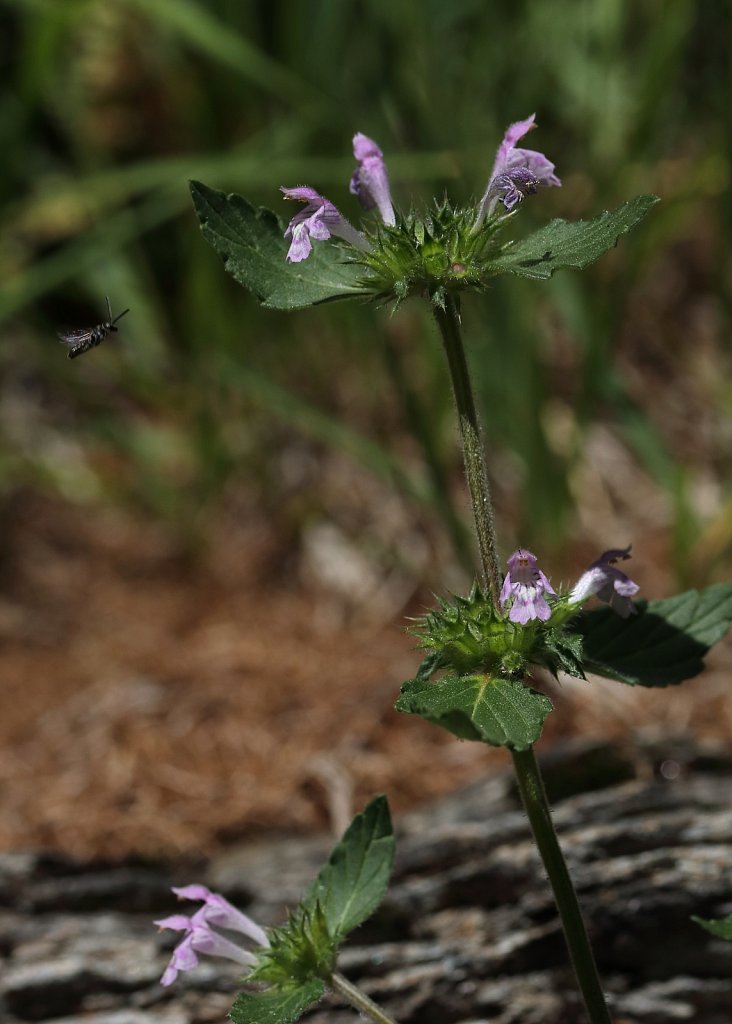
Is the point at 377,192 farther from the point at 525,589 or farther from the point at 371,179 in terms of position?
the point at 525,589

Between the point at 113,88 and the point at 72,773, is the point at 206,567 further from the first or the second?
the point at 113,88

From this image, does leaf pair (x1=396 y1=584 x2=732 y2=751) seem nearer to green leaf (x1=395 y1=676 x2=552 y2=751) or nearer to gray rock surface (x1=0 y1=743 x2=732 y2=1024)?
green leaf (x1=395 y1=676 x2=552 y2=751)

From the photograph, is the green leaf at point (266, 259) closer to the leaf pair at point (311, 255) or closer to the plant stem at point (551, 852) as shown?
the leaf pair at point (311, 255)

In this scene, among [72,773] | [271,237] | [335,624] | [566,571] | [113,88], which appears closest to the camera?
[271,237]

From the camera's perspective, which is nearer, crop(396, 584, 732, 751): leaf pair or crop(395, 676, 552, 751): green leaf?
crop(395, 676, 552, 751): green leaf

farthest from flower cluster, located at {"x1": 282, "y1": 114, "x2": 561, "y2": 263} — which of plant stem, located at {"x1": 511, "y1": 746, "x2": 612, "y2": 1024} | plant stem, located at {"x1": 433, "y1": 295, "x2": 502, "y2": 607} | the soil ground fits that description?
the soil ground

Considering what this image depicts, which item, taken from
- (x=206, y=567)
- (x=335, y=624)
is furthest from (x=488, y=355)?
(x=206, y=567)

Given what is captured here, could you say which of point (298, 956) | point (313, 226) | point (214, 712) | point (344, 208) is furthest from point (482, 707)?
point (344, 208)
